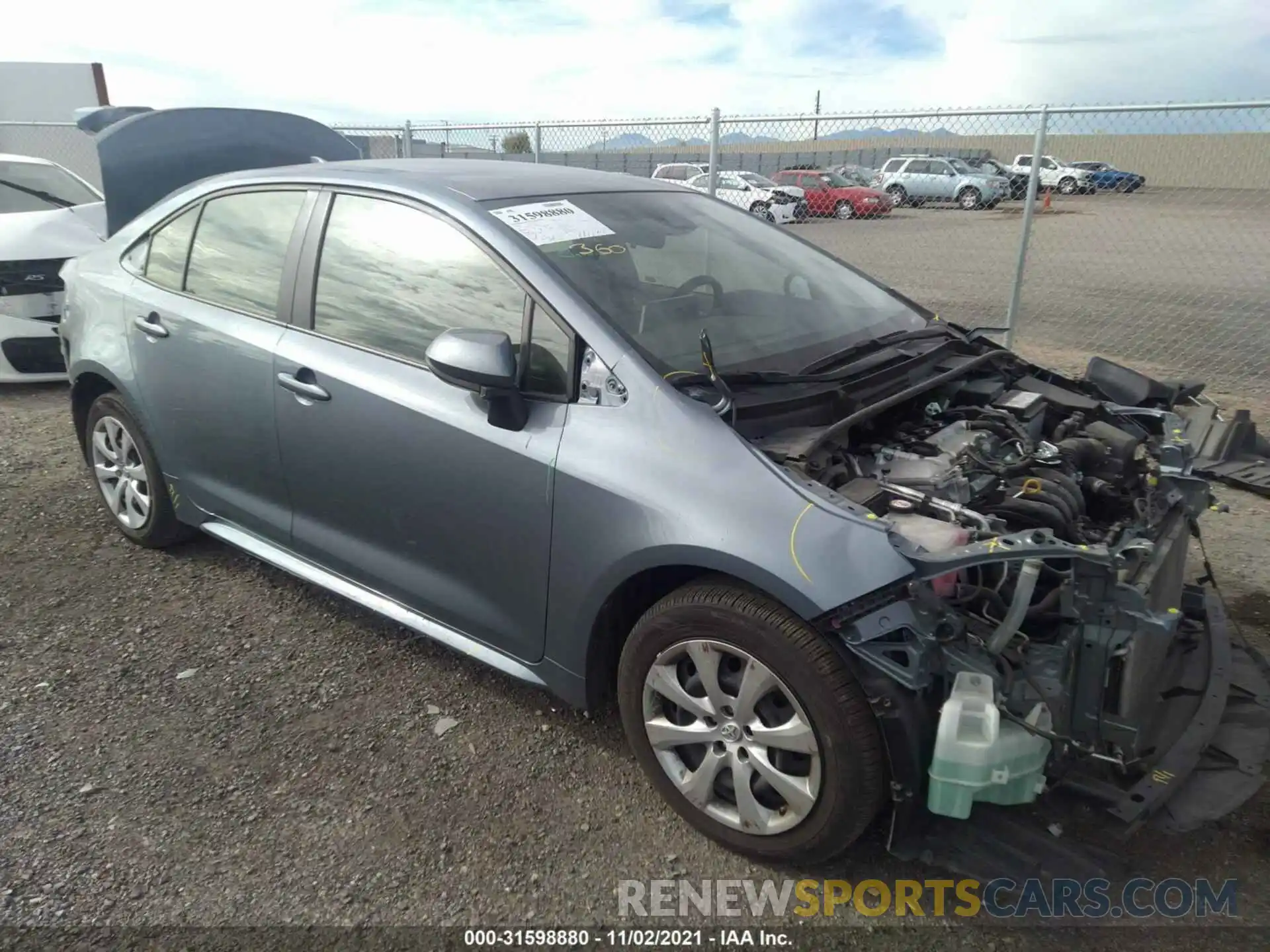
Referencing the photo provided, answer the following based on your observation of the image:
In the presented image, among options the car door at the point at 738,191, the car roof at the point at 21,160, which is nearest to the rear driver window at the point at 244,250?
the car roof at the point at 21,160

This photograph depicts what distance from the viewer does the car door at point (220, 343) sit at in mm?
3254

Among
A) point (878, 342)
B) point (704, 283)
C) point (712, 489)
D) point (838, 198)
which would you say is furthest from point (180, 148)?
point (838, 198)

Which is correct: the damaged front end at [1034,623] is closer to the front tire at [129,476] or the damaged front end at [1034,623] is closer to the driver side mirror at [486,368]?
the driver side mirror at [486,368]

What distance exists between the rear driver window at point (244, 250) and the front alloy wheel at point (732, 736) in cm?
200

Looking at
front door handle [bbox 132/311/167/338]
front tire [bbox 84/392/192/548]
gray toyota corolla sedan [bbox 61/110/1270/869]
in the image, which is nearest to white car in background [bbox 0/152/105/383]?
front tire [bbox 84/392/192/548]

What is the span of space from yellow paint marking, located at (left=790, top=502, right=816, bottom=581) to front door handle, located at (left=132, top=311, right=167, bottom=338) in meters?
2.76

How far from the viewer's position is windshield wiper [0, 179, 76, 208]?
283 inches

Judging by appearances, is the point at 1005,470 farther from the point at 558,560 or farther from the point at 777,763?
the point at 558,560

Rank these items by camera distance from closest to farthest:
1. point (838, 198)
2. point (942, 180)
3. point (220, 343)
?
point (220, 343) < point (838, 198) < point (942, 180)

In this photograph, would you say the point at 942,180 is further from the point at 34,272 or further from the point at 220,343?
the point at 220,343

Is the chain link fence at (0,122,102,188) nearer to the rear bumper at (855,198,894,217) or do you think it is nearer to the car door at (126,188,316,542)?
the rear bumper at (855,198,894,217)

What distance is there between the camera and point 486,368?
2.44 meters

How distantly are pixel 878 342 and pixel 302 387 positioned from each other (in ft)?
6.56

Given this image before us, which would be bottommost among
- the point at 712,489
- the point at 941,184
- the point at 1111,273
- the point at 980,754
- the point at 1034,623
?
the point at 1111,273
